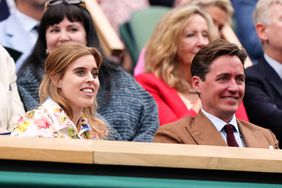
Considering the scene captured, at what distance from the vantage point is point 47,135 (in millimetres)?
4148

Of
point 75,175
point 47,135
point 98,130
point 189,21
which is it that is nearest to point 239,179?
point 75,175

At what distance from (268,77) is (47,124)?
1860 mm

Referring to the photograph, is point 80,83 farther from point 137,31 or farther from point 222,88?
point 137,31

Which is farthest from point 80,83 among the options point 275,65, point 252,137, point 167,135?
point 275,65

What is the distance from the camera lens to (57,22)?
532cm

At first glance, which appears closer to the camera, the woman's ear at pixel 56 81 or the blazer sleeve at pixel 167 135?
the blazer sleeve at pixel 167 135

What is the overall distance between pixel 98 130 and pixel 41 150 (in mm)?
1431

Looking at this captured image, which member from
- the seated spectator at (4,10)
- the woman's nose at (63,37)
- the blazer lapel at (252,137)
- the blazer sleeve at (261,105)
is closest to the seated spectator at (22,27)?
the seated spectator at (4,10)

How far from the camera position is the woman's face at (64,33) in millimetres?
5281

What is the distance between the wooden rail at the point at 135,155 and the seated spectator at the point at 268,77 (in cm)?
195

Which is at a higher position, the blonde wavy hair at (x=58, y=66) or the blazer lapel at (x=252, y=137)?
the blonde wavy hair at (x=58, y=66)

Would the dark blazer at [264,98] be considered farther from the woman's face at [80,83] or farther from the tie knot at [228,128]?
the woman's face at [80,83]

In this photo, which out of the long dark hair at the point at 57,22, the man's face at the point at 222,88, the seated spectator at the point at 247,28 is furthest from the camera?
the seated spectator at the point at 247,28

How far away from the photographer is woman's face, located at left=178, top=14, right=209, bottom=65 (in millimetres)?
5703
